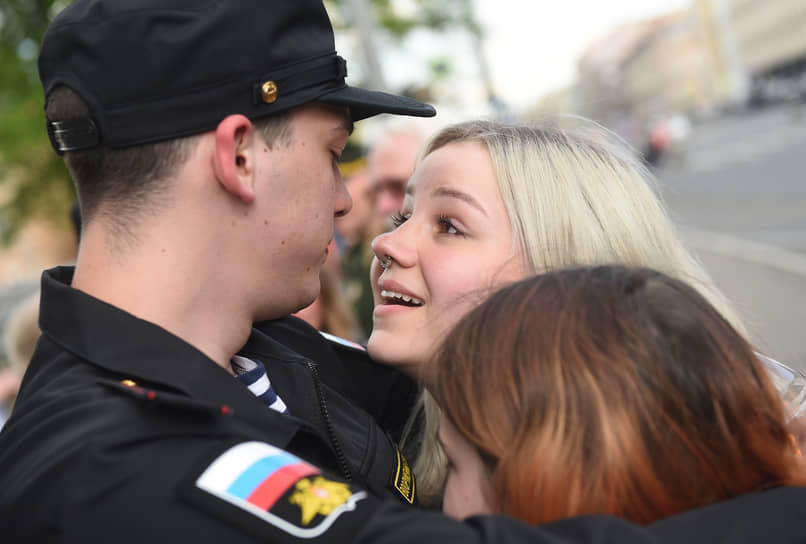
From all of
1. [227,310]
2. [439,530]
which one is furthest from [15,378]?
[439,530]

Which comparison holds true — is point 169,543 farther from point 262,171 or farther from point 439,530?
point 262,171

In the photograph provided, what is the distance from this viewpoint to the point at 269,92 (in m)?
1.71

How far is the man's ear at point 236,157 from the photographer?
65.4 inches

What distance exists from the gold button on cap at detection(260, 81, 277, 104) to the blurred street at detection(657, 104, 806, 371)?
4.31 ft

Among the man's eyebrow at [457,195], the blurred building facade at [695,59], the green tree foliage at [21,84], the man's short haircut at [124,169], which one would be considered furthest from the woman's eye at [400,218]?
the blurred building facade at [695,59]

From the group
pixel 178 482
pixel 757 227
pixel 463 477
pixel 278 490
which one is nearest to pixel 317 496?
pixel 278 490

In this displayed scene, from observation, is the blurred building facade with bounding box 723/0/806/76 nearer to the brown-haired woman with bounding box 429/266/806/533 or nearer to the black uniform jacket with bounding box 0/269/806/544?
the brown-haired woman with bounding box 429/266/806/533

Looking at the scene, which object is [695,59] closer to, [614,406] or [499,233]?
[499,233]

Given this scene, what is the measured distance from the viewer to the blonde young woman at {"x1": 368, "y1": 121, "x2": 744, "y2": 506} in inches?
77.3

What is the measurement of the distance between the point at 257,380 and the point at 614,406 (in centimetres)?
85

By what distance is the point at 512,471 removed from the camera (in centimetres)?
135

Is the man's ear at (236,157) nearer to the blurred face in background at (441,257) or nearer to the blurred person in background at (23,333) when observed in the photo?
the blurred face in background at (441,257)

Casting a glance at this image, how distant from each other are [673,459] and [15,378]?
13.9ft

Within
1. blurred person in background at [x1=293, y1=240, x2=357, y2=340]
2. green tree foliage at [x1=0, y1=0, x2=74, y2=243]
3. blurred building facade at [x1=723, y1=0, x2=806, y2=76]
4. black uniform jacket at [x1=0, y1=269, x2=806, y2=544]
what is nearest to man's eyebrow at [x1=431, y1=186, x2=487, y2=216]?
black uniform jacket at [x1=0, y1=269, x2=806, y2=544]
